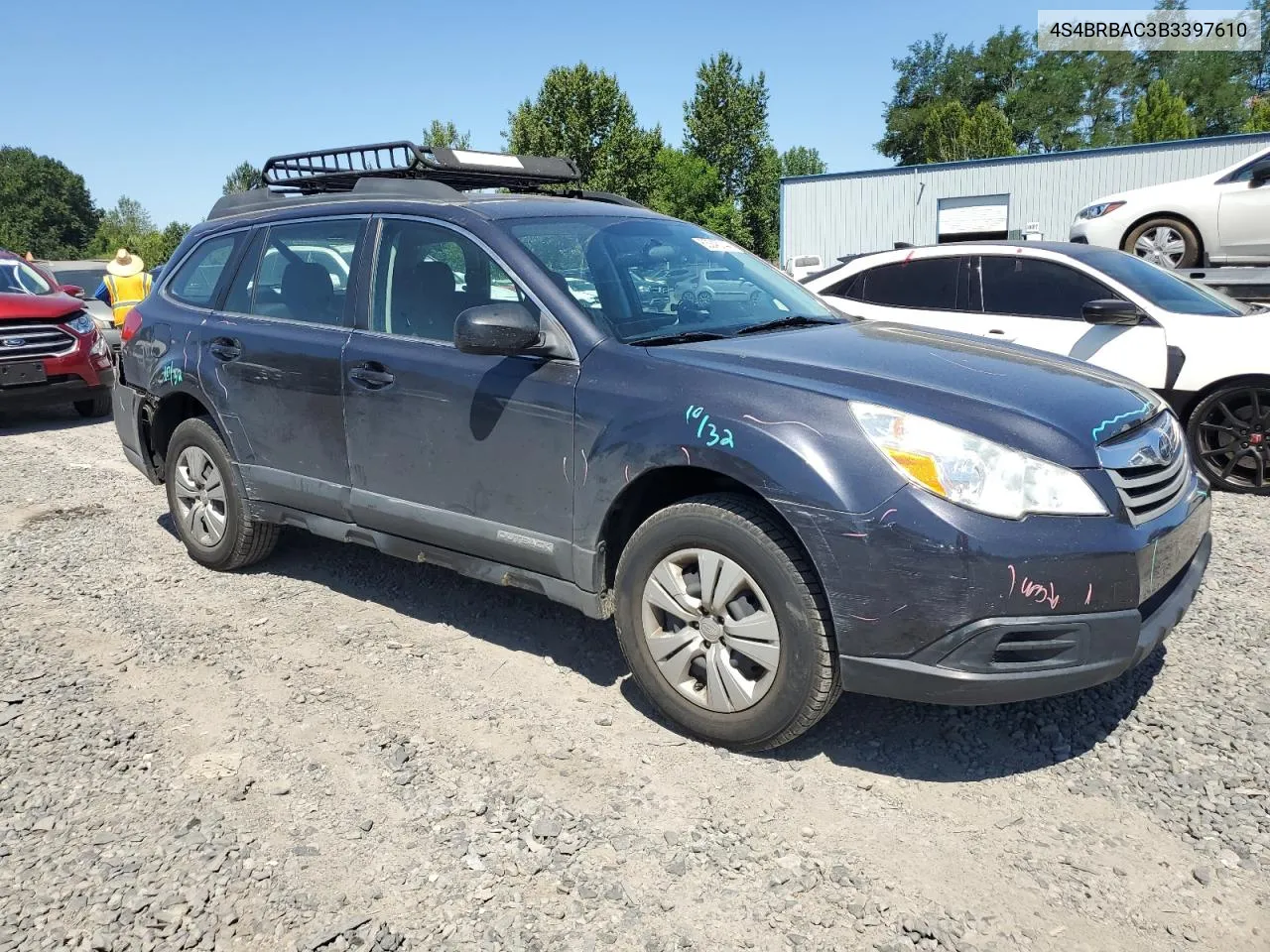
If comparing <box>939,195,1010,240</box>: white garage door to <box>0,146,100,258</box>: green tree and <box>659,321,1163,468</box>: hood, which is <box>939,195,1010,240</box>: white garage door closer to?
<box>659,321,1163,468</box>: hood

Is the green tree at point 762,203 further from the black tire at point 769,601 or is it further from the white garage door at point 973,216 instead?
the black tire at point 769,601

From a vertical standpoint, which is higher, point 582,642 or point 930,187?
point 930,187

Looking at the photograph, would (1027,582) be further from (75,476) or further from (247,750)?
(75,476)

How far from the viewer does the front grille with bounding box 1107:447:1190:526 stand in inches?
116

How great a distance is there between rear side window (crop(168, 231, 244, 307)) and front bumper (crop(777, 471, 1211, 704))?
138 inches

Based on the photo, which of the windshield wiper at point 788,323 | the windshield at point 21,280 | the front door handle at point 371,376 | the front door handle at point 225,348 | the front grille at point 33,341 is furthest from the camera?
the windshield at point 21,280

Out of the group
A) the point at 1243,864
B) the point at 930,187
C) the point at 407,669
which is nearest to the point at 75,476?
the point at 407,669

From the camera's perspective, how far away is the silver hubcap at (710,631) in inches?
121

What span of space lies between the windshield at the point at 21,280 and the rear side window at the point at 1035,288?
9.49 metres

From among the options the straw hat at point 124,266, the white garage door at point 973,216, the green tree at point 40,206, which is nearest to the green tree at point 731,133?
the white garage door at point 973,216

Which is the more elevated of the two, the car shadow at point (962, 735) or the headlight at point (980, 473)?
the headlight at point (980, 473)

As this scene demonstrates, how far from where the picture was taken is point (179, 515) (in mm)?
5281

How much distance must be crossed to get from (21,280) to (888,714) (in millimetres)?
10816

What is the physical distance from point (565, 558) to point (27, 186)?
12343cm
